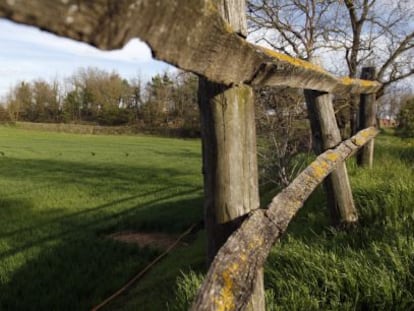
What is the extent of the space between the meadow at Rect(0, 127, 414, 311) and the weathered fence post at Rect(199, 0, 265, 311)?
0.78 metres

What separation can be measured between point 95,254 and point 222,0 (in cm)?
579

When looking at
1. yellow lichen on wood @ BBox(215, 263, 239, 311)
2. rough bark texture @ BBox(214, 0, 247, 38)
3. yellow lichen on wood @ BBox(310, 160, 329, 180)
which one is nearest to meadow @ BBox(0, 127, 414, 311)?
yellow lichen on wood @ BBox(310, 160, 329, 180)

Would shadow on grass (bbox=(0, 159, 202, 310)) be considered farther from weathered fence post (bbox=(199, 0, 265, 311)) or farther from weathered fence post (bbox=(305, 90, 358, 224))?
weathered fence post (bbox=(199, 0, 265, 311))

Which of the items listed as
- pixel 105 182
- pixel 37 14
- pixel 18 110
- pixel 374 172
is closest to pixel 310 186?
pixel 37 14

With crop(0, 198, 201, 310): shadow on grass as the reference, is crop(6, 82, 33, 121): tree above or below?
above

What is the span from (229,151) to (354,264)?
1.24m

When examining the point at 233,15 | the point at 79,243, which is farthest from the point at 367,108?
the point at 79,243

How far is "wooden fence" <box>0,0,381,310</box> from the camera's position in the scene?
2.76ft

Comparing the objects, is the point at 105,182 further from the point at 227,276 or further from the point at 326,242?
the point at 227,276

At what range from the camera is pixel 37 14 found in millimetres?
723

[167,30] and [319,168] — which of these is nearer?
[167,30]

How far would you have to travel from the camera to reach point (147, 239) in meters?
7.91

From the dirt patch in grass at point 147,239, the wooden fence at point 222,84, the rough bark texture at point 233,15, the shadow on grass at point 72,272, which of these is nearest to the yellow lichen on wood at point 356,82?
the wooden fence at point 222,84

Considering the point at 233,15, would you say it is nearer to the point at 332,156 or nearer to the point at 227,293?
the point at 227,293
